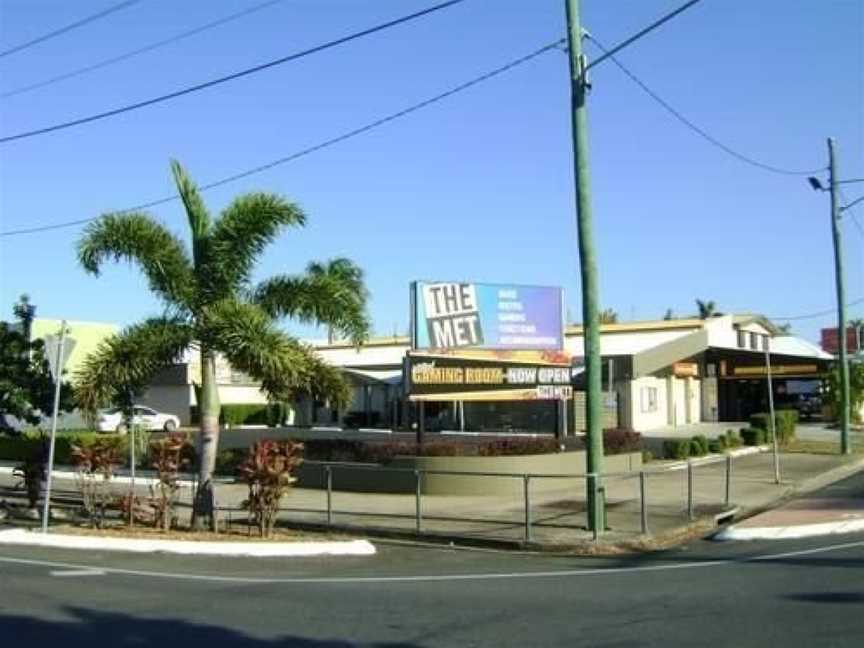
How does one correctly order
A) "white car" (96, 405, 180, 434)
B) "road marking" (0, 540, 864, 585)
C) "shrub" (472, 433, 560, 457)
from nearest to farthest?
"road marking" (0, 540, 864, 585) < "shrub" (472, 433, 560, 457) < "white car" (96, 405, 180, 434)

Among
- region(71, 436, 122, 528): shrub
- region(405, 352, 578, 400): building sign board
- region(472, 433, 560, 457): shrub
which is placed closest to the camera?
region(71, 436, 122, 528): shrub

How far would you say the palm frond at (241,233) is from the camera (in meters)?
16.9

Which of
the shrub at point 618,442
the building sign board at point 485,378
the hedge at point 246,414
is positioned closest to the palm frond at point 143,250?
the building sign board at point 485,378

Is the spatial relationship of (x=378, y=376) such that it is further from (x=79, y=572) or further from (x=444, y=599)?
(x=444, y=599)

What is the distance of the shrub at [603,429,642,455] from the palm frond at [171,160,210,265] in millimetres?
12951

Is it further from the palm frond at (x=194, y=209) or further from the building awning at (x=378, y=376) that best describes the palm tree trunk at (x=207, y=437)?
the building awning at (x=378, y=376)

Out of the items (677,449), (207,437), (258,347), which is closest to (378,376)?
(677,449)

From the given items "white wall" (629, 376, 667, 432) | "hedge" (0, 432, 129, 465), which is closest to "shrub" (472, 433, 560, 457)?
"hedge" (0, 432, 129, 465)

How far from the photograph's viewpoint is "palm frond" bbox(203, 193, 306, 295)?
1688cm

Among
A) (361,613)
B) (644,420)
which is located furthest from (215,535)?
(644,420)

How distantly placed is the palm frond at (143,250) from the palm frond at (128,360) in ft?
1.73

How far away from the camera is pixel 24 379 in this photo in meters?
22.3

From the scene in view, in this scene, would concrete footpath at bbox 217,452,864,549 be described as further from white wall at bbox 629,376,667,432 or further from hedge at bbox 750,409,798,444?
white wall at bbox 629,376,667,432

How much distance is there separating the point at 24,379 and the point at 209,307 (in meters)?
7.36
